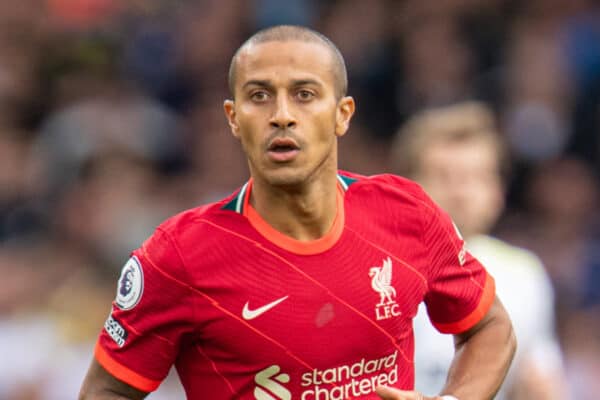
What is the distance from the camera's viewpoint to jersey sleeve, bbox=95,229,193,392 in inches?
154

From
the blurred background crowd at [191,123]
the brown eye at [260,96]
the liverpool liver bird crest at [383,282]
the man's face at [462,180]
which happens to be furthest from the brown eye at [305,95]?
the blurred background crowd at [191,123]

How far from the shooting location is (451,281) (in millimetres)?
4352

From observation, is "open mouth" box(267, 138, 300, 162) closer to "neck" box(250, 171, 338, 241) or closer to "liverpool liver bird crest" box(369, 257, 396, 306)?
"neck" box(250, 171, 338, 241)

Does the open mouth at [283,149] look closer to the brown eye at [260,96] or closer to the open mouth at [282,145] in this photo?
the open mouth at [282,145]

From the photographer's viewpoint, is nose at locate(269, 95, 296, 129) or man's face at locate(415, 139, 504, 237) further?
man's face at locate(415, 139, 504, 237)

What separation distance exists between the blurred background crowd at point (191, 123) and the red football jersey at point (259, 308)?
10.9 ft

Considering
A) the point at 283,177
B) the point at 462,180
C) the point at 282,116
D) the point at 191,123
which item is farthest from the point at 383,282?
the point at 191,123

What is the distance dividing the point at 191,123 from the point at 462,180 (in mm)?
4042

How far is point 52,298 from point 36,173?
1470 millimetres

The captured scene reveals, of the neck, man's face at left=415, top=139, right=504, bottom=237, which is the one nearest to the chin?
the neck

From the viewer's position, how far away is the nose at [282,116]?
3863mm

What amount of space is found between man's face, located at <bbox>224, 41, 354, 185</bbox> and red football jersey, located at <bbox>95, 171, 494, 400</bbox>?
25cm

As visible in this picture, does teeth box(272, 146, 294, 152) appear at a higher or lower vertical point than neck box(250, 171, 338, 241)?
higher

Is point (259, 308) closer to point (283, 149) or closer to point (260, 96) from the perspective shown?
point (283, 149)
